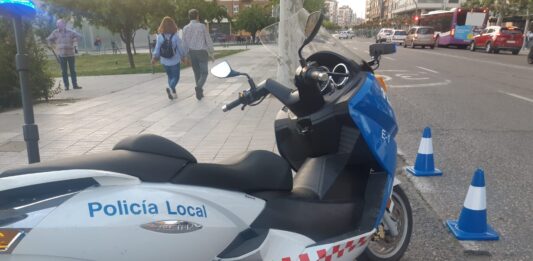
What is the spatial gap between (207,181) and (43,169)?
664 millimetres

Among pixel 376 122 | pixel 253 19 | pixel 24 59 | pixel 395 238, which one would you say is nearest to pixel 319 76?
pixel 376 122

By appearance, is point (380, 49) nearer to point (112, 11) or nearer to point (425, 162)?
point (425, 162)

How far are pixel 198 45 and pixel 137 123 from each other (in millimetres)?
3188

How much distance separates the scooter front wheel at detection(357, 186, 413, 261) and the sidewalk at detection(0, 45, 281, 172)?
269 cm

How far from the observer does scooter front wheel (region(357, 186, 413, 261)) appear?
2846 mm

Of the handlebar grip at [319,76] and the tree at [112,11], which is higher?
the tree at [112,11]

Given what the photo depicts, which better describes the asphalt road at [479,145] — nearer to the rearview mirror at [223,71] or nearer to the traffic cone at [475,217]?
A: the traffic cone at [475,217]

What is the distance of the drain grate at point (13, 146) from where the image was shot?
568cm

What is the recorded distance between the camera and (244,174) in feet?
6.84

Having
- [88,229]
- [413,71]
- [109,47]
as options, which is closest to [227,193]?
[88,229]

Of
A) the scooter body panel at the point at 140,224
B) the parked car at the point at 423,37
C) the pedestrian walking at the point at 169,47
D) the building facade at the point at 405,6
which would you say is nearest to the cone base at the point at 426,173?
the scooter body panel at the point at 140,224

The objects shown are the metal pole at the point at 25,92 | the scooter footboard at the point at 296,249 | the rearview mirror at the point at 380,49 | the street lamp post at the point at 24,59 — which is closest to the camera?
the scooter footboard at the point at 296,249

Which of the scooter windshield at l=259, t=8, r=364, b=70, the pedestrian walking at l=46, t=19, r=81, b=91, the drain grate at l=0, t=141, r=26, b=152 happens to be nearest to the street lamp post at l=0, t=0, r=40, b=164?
the scooter windshield at l=259, t=8, r=364, b=70

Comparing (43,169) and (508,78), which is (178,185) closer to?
(43,169)
